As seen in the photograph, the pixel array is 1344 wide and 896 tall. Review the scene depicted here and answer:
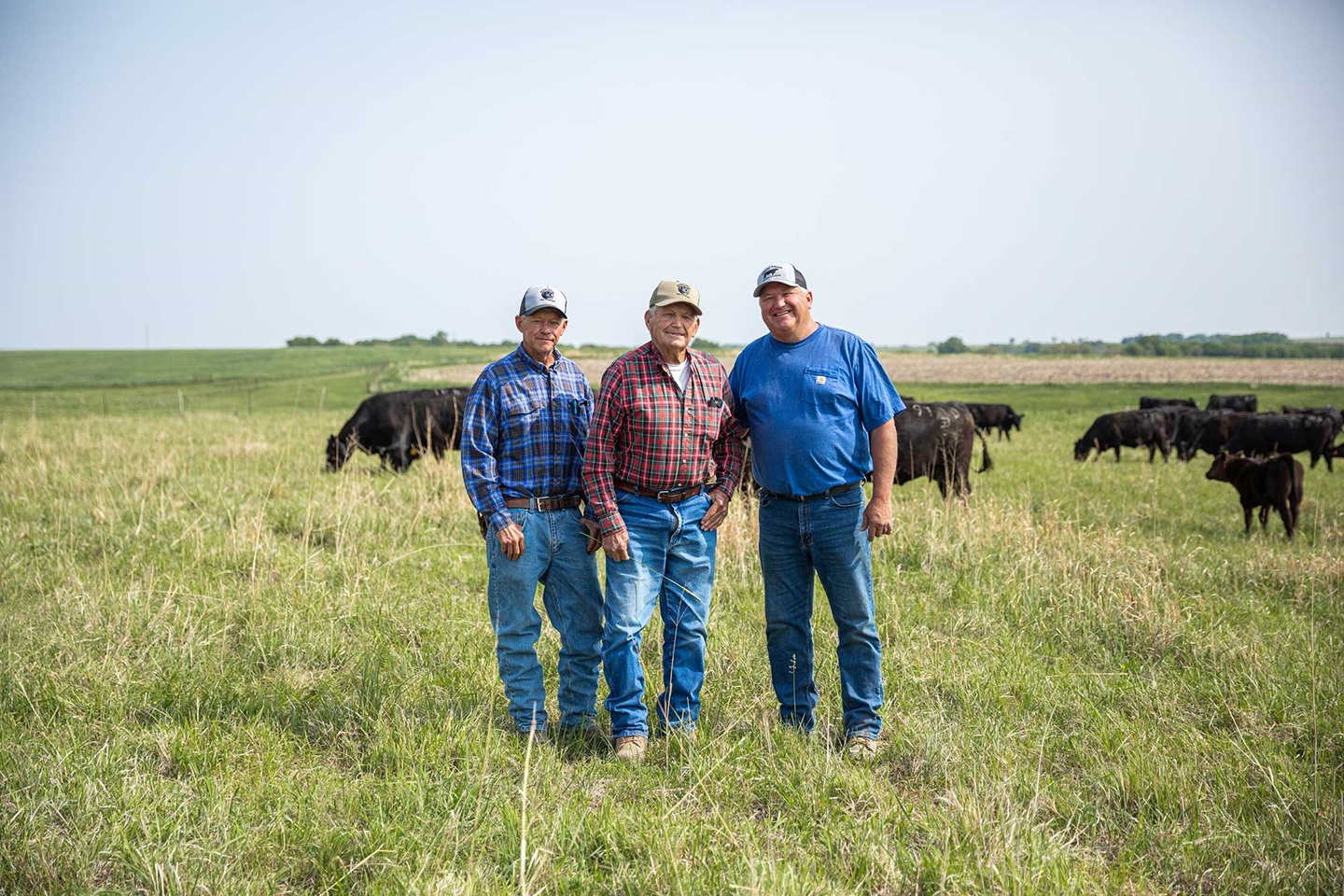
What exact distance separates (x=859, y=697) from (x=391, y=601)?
13.2ft

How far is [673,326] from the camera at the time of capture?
4.32 meters

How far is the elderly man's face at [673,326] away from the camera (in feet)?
14.2

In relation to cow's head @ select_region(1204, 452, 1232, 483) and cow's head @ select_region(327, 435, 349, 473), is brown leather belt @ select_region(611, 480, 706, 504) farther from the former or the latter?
cow's head @ select_region(327, 435, 349, 473)

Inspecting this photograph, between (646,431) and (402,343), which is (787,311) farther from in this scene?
(402,343)

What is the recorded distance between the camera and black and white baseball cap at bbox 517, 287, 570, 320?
4430mm

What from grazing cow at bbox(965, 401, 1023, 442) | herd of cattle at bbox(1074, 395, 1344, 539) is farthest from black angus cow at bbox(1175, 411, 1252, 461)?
grazing cow at bbox(965, 401, 1023, 442)

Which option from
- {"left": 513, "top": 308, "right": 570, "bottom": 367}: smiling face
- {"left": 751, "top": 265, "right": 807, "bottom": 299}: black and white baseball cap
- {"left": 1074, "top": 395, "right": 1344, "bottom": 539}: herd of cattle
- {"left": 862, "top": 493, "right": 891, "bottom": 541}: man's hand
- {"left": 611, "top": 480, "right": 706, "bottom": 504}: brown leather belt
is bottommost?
{"left": 1074, "top": 395, "right": 1344, "bottom": 539}: herd of cattle

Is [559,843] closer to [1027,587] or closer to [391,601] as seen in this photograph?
[391,601]

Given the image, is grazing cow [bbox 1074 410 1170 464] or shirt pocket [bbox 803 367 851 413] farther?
grazing cow [bbox 1074 410 1170 464]

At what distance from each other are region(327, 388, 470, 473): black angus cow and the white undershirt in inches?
523

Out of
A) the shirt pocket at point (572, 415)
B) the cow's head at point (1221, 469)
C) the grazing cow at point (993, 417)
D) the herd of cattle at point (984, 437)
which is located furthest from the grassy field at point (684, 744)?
the grazing cow at point (993, 417)

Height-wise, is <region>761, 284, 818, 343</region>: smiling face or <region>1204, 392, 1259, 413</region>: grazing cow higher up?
<region>761, 284, 818, 343</region>: smiling face

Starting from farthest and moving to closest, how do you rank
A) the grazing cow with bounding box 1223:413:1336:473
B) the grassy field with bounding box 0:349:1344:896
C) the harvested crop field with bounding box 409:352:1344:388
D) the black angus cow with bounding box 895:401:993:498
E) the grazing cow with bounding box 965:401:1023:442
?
1. the harvested crop field with bounding box 409:352:1344:388
2. the grazing cow with bounding box 965:401:1023:442
3. the grazing cow with bounding box 1223:413:1336:473
4. the black angus cow with bounding box 895:401:993:498
5. the grassy field with bounding box 0:349:1344:896

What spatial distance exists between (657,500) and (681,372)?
699 mm
